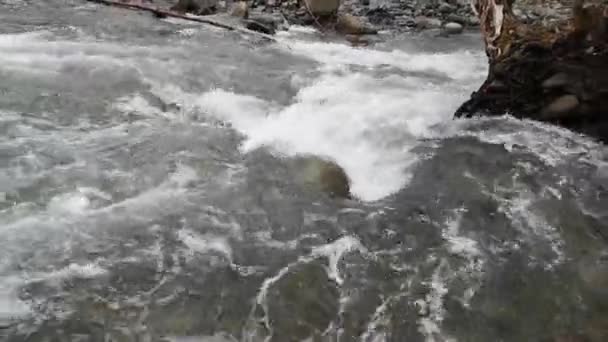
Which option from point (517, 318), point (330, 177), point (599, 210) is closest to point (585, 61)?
point (599, 210)

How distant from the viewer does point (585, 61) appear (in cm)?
684

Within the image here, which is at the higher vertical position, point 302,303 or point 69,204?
point 69,204

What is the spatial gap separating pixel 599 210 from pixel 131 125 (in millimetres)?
4894

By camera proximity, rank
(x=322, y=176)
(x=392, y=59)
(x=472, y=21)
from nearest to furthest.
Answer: (x=322, y=176)
(x=392, y=59)
(x=472, y=21)

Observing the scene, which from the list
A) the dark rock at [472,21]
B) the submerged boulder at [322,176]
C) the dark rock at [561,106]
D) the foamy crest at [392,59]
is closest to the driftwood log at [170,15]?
the foamy crest at [392,59]

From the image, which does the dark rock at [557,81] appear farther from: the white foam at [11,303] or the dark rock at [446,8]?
the dark rock at [446,8]

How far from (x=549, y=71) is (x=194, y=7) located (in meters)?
7.67

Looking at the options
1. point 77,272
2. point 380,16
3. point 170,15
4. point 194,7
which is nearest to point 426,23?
point 380,16

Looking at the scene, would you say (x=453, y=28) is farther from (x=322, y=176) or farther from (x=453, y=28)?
(x=322, y=176)

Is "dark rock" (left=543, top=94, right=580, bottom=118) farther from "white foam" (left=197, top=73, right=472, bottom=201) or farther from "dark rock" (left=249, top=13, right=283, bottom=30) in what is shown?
"dark rock" (left=249, top=13, right=283, bottom=30)

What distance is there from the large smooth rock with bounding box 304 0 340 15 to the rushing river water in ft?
12.2

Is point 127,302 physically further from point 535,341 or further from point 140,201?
point 535,341

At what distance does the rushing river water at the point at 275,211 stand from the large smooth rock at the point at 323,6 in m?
3.70

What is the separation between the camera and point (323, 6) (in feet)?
41.4
